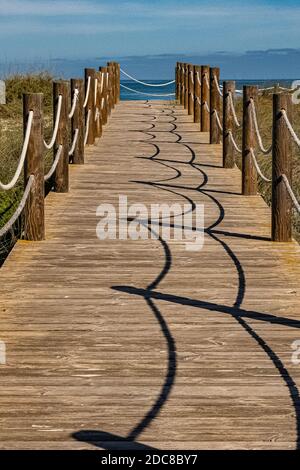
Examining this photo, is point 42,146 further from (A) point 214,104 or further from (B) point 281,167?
(A) point 214,104

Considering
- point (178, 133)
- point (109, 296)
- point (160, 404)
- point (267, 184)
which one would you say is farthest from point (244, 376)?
point (178, 133)

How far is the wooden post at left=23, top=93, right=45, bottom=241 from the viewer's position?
819cm

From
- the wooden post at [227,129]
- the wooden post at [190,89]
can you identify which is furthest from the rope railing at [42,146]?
the wooden post at [190,89]

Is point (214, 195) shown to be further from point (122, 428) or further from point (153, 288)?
point (122, 428)

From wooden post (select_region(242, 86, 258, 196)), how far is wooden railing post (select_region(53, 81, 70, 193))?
74.1 inches

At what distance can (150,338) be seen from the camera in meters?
5.54

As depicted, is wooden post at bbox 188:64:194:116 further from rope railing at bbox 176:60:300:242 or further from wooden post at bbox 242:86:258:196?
wooden post at bbox 242:86:258:196

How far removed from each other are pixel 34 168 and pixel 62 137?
7.57 feet

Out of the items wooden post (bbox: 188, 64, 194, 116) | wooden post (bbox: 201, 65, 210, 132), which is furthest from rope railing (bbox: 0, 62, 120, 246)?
wooden post (bbox: 188, 64, 194, 116)

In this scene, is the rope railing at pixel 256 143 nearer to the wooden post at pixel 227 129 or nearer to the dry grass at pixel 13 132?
the wooden post at pixel 227 129

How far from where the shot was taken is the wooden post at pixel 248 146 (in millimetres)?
10578

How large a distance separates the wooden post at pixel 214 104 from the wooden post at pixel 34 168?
7574 millimetres

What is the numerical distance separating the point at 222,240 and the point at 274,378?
3.45m

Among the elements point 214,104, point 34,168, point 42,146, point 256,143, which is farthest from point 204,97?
point 34,168
